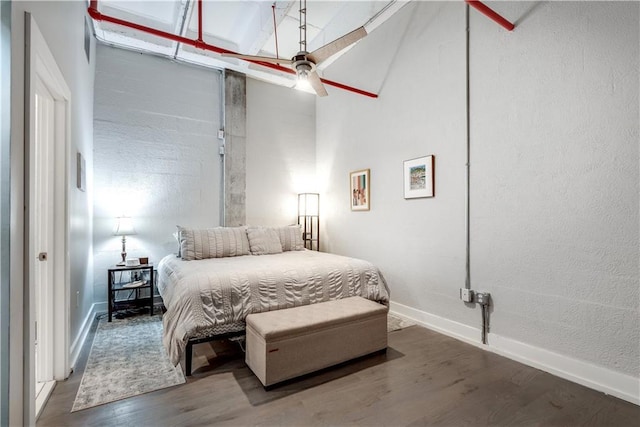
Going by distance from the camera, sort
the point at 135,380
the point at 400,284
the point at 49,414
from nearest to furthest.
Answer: the point at 49,414, the point at 135,380, the point at 400,284

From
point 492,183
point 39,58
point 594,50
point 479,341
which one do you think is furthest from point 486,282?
point 39,58

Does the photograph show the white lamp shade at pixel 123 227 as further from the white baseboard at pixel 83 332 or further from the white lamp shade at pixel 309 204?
the white lamp shade at pixel 309 204

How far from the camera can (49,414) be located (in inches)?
70.2

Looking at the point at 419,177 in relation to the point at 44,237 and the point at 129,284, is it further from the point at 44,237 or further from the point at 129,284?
the point at 129,284

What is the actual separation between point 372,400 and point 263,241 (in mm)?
2314

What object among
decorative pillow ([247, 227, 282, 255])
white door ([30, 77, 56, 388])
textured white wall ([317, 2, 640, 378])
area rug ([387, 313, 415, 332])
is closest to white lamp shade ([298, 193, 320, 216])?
decorative pillow ([247, 227, 282, 255])

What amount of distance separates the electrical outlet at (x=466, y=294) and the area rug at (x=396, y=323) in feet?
2.33

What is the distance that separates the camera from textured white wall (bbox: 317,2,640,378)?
2.03m

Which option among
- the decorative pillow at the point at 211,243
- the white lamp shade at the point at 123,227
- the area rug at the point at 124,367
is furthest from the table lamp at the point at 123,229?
the area rug at the point at 124,367

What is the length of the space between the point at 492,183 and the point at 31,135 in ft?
10.4

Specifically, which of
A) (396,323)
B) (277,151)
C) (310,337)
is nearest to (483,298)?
(396,323)

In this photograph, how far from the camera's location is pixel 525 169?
248 cm

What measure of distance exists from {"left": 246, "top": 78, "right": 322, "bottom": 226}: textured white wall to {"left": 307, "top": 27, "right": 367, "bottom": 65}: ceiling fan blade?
2554mm

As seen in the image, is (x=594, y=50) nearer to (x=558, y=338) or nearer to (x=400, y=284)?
(x=558, y=338)
